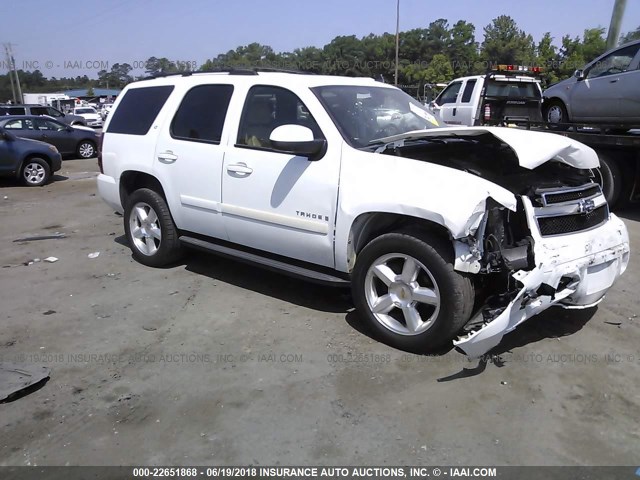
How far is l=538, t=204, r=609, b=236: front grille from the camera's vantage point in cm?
350

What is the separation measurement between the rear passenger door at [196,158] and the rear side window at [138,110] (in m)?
0.32

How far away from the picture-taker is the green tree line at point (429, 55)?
42.7 meters

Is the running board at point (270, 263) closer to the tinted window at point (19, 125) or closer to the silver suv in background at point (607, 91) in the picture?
the silver suv in background at point (607, 91)

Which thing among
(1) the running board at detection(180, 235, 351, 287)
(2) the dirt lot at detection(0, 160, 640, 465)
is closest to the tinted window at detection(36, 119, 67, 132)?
(2) the dirt lot at detection(0, 160, 640, 465)

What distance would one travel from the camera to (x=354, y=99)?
4512 millimetres

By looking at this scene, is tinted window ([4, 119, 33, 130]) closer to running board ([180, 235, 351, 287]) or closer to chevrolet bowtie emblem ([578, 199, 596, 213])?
running board ([180, 235, 351, 287])

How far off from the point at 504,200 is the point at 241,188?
223 cm

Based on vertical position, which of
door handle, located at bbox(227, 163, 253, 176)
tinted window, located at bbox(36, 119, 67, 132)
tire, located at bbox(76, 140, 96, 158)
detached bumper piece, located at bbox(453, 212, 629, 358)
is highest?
door handle, located at bbox(227, 163, 253, 176)

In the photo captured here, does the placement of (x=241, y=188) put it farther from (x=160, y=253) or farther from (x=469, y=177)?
(x=469, y=177)

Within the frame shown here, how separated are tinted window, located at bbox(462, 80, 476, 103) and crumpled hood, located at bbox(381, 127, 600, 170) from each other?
34.7 ft

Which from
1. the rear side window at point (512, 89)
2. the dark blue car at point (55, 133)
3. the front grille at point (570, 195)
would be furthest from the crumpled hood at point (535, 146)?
the dark blue car at point (55, 133)

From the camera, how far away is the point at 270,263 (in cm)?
450

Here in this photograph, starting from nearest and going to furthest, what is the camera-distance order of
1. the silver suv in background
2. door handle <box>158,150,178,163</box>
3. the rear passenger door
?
the rear passenger door → door handle <box>158,150,178,163</box> → the silver suv in background

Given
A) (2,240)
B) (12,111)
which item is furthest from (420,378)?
(12,111)
